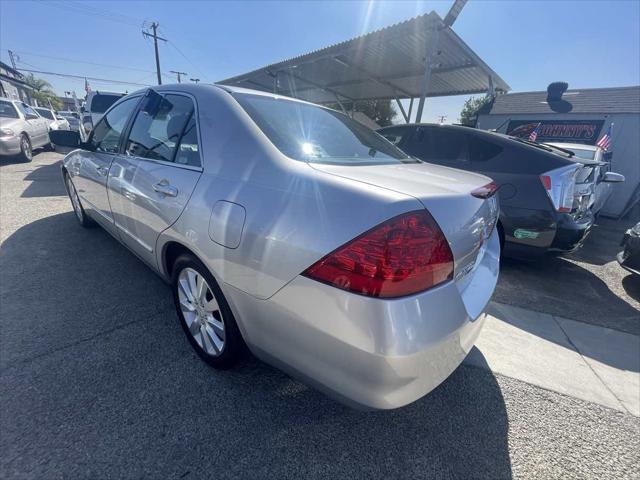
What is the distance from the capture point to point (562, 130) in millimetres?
10734

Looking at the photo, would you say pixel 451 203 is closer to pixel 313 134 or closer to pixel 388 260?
pixel 388 260

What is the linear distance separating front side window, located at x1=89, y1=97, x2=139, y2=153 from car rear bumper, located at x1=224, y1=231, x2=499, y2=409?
2.27 metres

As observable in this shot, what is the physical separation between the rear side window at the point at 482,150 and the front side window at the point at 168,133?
10.7ft

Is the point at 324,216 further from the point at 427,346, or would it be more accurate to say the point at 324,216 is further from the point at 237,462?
the point at 237,462

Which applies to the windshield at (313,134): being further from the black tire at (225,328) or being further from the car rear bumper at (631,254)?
the car rear bumper at (631,254)

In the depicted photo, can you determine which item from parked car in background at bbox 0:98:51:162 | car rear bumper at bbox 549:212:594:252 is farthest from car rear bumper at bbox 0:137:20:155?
car rear bumper at bbox 549:212:594:252

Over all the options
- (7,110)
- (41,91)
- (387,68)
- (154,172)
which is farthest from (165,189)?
(41,91)

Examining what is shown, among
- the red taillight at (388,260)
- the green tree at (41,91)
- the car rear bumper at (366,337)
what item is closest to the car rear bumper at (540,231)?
the car rear bumper at (366,337)

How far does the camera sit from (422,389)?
126 cm

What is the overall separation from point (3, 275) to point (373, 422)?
342cm

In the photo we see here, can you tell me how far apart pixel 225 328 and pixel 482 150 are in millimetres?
3548

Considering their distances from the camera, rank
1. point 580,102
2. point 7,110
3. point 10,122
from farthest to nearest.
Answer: point 580,102, point 7,110, point 10,122

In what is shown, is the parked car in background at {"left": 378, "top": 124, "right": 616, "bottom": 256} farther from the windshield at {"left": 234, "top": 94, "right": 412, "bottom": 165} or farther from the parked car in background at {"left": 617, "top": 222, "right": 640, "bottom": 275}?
the windshield at {"left": 234, "top": 94, "right": 412, "bottom": 165}

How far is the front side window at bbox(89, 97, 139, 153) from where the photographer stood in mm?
2686
